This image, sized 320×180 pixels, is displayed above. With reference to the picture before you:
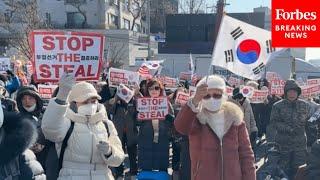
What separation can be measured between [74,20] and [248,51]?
45702mm

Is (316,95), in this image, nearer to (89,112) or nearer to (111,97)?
(111,97)

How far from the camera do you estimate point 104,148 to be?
4.25 metres

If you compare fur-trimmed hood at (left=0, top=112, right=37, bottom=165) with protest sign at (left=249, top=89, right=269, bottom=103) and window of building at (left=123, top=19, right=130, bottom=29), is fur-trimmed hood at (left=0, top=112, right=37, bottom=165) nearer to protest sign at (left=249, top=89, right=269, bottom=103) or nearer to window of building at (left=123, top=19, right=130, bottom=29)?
protest sign at (left=249, top=89, right=269, bottom=103)

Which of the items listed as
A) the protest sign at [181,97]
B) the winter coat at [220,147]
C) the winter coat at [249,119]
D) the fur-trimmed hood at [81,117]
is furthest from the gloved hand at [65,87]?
the winter coat at [249,119]

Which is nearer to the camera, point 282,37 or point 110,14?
point 282,37

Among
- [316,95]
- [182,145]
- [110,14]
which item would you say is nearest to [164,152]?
[182,145]

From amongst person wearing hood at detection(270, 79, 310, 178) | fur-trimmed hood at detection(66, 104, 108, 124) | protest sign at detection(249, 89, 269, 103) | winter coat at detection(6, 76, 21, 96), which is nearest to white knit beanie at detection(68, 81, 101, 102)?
fur-trimmed hood at detection(66, 104, 108, 124)

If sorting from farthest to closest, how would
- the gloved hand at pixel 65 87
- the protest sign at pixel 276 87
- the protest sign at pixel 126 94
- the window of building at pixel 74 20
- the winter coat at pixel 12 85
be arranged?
1. the window of building at pixel 74 20
2. the protest sign at pixel 276 87
3. the winter coat at pixel 12 85
4. the protest sign at pixel 126 94
5. the gloved hand at pixel 65 87

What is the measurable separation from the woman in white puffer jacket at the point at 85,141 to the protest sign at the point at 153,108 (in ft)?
10.2

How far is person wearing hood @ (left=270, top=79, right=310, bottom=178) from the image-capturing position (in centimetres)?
709

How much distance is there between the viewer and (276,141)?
23.5 feet

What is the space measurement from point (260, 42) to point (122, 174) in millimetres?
2885

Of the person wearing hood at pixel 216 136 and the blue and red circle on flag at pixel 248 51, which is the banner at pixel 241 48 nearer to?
the blue and red circle on flag at pixel 248 51

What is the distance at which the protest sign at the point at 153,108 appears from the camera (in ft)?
24.9
